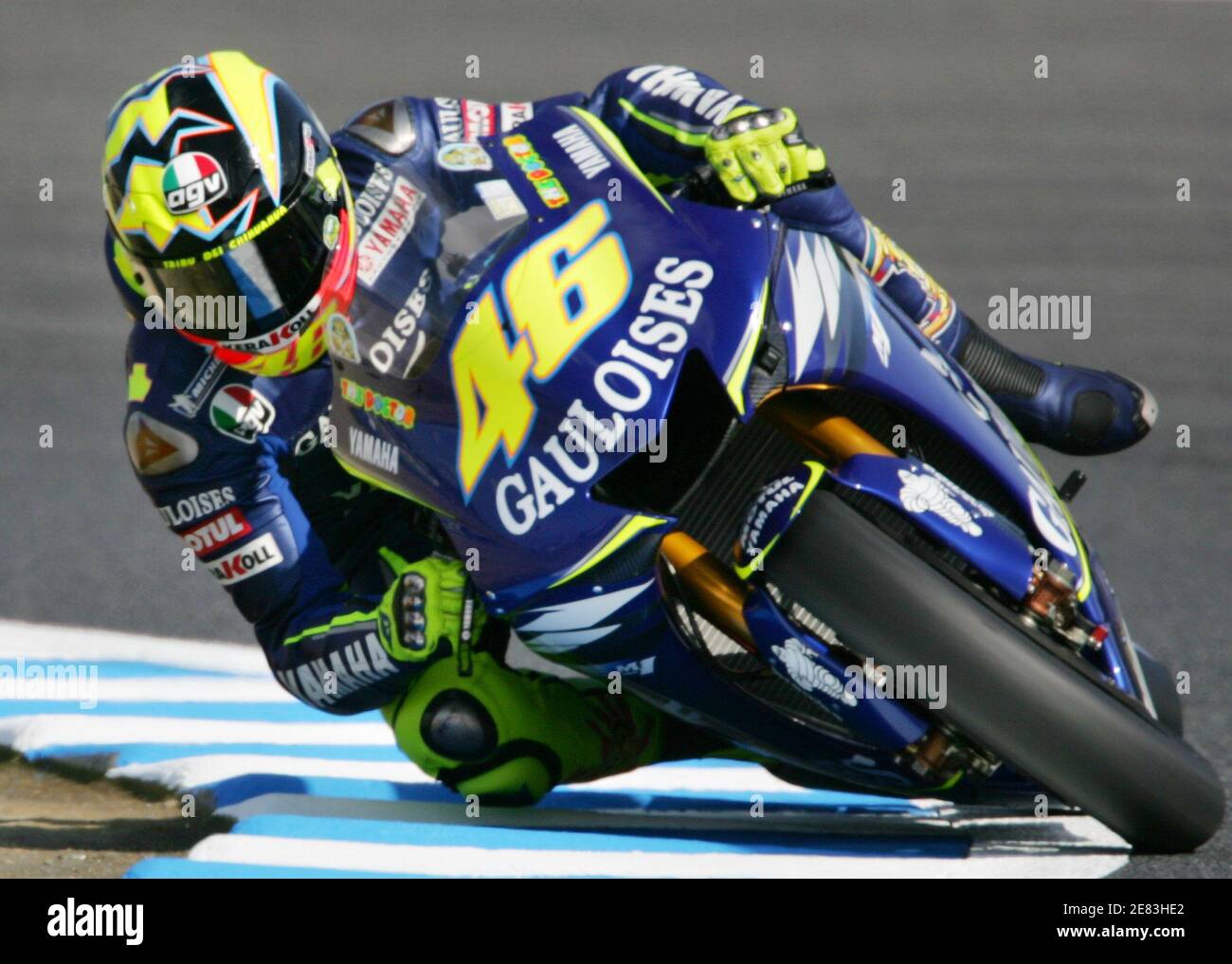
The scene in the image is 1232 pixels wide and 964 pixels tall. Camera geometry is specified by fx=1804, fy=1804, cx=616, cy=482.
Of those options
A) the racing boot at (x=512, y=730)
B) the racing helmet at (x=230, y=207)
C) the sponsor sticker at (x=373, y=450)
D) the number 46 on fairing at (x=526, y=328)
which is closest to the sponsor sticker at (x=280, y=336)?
the racing helmet at (x=230, y=207)

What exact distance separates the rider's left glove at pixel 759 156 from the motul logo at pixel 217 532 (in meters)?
1.40

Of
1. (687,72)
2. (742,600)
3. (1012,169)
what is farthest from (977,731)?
(1012,169)

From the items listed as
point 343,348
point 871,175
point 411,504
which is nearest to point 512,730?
point 411,504

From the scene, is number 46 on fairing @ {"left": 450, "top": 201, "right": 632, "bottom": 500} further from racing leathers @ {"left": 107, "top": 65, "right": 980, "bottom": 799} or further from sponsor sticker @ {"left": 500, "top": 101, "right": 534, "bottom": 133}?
sponsor sticker @ {"left": 500, "top": 101, "right": 534, "bottom": 133}

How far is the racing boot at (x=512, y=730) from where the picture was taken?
398 cm

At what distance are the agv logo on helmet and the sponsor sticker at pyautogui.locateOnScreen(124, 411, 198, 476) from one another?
2.93ft

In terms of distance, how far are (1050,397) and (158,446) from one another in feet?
6.45

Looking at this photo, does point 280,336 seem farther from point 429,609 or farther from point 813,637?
point 813,637

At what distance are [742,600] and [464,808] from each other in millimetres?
1260

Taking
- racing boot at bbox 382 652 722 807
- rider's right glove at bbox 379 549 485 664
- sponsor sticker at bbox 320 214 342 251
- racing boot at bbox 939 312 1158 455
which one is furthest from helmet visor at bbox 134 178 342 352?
racing boot at bbox 939 312 1158 455

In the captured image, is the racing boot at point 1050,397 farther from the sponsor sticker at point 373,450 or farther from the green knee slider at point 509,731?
the sponsor sticker at point 373,450

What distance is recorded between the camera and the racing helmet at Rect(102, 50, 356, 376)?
3.20m

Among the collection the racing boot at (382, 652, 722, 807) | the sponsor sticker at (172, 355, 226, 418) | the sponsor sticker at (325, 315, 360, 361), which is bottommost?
the racing boot at (382, 652, 722, 807)

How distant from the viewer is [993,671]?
289 centimetres
